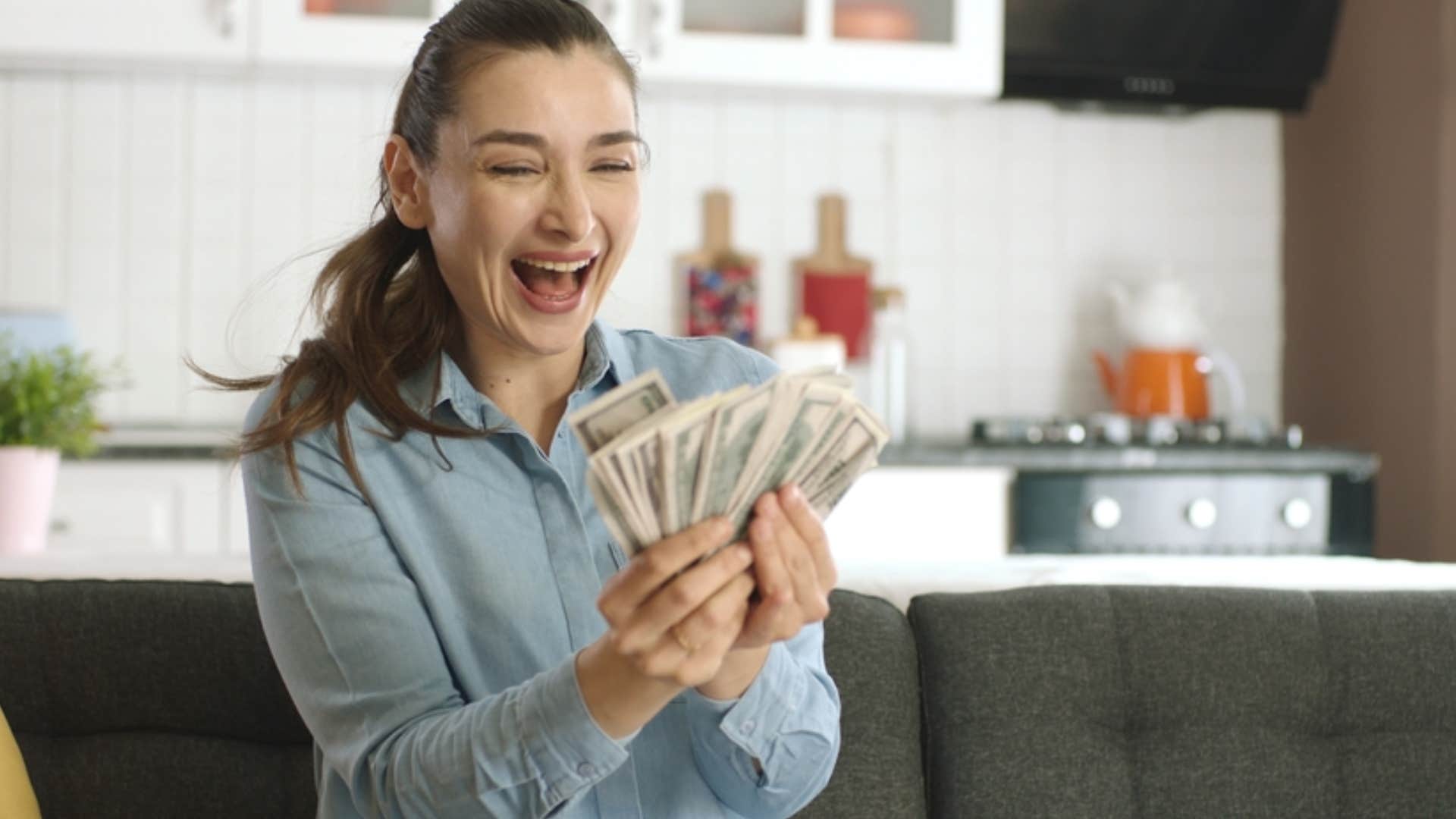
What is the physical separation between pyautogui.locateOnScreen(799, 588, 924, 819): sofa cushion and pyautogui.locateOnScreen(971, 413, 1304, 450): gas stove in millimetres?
2096

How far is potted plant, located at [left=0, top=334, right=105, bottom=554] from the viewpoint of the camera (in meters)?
2.10

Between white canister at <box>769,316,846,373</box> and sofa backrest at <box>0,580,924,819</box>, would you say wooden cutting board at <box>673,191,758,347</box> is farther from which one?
sofa backrest at <box>0,580,924,819</box>

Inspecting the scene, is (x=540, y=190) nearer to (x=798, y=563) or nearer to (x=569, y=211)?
(x=569, y=211)

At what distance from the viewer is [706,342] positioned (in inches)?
60.9

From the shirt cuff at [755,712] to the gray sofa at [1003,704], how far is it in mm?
302

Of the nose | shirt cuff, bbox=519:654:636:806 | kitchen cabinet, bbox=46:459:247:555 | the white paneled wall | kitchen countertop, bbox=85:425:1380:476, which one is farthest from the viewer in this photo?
the white paneled wall

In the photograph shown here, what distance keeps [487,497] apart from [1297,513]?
108 inches

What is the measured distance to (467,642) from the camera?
1.33m

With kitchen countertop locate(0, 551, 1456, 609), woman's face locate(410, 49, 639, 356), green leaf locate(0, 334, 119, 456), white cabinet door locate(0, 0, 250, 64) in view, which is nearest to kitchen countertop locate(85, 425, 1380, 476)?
white cabinet door locate(0, 0, 250, 64)

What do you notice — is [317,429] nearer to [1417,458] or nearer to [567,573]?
[567,573]

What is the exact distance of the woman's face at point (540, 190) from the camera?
1354mm

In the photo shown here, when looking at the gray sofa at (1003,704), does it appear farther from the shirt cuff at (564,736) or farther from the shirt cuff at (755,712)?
the shirt cuff at (564,736)

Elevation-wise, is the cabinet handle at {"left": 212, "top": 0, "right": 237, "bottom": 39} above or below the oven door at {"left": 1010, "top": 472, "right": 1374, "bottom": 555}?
above

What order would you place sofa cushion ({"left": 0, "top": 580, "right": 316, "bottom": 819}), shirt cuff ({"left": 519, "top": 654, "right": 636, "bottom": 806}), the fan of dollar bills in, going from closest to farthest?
1. the fan of dollar bills
2. shirt cuff ({"left": 519, "top": 654, "right": 636, "bottom": 806})
3. sofa cushion ({"left": 0, "top": 580, "right": 316, "bottom": 819})
